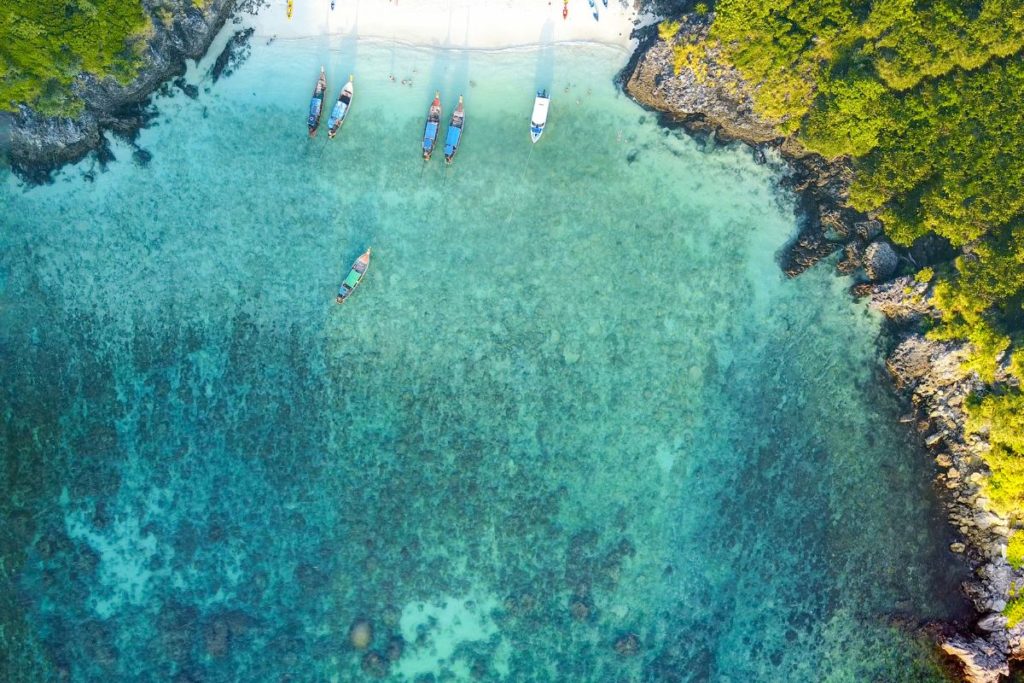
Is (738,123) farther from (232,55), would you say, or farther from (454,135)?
(232,55)

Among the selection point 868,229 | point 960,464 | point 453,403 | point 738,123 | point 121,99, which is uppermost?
point 738,123

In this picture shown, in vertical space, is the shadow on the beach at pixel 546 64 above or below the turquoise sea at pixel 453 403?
above

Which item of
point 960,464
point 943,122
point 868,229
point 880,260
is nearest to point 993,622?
point 960,464

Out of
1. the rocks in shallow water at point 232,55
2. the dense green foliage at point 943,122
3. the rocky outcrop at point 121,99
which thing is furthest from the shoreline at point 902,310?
the rocky outcrop at point 121,99

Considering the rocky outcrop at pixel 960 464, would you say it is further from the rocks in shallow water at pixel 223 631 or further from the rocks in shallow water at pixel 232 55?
the rocks in shallow water at pixel 223 631

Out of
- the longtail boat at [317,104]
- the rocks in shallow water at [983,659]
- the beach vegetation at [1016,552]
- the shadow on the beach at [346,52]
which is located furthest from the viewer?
the shadow on the beach at [346,52]

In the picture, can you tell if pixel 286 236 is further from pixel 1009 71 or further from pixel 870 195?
pixel 1009 71
